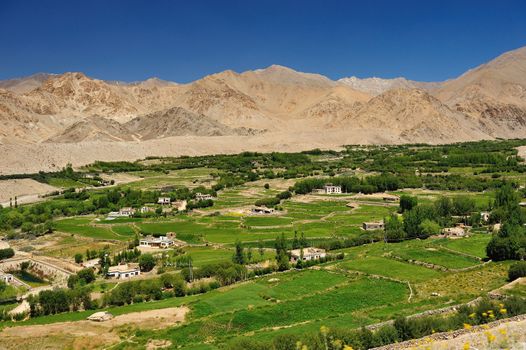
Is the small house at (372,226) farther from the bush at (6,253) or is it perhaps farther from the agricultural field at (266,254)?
the bush at (6,253)

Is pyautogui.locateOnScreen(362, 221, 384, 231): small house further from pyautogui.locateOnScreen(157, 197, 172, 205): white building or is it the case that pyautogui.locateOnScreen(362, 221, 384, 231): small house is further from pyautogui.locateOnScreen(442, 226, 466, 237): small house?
pyautogui.locateOnScreen(157, 197, 172, 205): white building

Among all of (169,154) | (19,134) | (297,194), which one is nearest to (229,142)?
(169,154)

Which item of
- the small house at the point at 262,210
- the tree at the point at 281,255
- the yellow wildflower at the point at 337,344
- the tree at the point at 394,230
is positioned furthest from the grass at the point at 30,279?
the tree at the point at 394,230

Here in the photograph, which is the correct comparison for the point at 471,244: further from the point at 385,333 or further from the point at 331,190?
the point at 331,190

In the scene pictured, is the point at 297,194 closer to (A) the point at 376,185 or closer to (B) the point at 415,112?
(A) the point at 376,185

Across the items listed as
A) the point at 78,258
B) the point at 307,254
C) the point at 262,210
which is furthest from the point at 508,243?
the point at 78,258

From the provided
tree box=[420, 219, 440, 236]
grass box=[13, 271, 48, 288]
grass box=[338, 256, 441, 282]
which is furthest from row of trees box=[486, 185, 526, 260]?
grass box=[13, 271, 48, 288]
